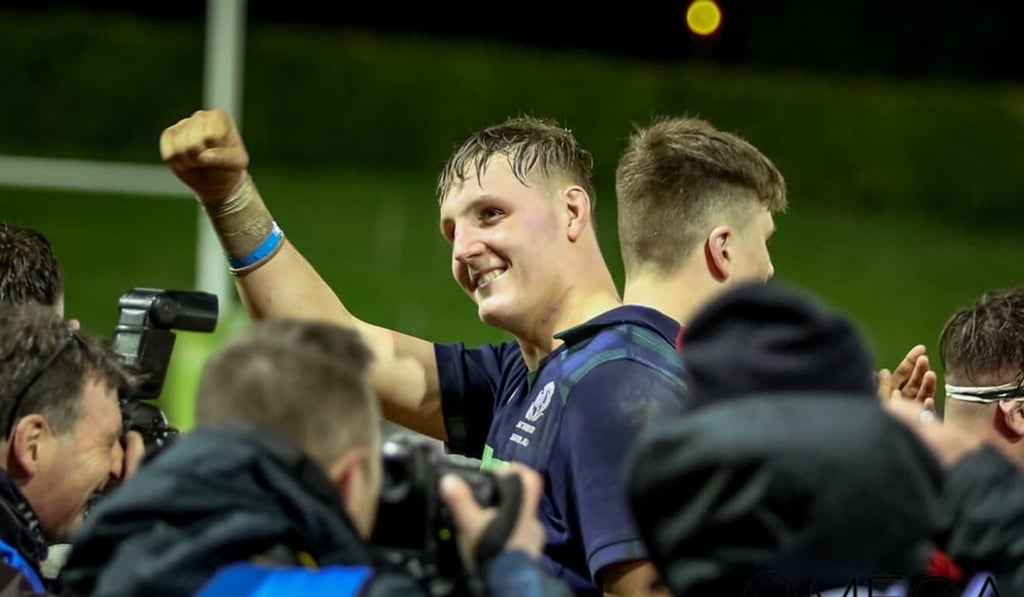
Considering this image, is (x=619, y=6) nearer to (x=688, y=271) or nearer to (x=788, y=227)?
(x=788, y=227)

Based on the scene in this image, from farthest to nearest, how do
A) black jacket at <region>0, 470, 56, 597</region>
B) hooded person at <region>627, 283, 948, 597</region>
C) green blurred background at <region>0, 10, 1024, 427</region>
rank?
1. green blurred background at <region>0, 10, 1024, 427</region>
2. black jacket at <region>0, 470, 56, 597</region>
3. hooded person at <region>627, 283, 948, 597</region>

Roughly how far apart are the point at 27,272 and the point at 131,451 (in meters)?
0.66

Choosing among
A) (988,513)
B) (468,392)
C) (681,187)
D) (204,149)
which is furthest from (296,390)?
(468,392)

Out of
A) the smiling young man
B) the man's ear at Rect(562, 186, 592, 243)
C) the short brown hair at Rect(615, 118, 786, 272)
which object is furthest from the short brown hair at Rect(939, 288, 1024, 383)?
the man's ear at Rect(562, 186, 592, 243)

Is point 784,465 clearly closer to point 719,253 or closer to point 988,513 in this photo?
point 988,513

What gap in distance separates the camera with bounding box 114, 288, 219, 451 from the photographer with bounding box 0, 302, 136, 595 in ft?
0.93

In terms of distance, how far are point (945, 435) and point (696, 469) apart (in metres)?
0.43

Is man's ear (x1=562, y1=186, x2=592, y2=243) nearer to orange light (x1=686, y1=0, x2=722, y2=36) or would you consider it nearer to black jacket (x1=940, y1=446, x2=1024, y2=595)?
black jacket (x1=940, y1=446, x2=1024, y2=595)

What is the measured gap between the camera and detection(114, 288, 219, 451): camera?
342cm

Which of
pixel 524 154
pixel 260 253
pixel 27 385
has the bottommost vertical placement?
pixel 27 385

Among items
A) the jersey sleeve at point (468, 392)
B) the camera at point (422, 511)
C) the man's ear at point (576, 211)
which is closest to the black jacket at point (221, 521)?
the camera at point (422, 511)

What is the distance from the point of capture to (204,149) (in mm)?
3430

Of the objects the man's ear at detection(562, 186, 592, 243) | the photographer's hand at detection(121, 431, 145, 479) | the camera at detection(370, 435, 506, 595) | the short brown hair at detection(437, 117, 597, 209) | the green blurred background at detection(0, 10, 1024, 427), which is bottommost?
the green blurred background at detection(0, 10, 1024, 427)

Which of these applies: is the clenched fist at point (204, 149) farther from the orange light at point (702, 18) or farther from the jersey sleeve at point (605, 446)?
the orange light at point (702, 18)
